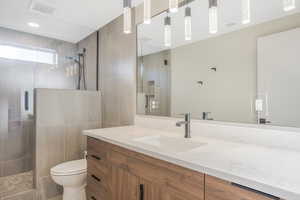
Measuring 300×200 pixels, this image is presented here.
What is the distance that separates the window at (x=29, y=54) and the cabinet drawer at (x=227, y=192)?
3.21 m

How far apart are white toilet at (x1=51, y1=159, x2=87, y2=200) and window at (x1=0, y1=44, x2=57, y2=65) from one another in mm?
1921

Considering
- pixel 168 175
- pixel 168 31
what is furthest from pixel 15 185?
pixel 168 31

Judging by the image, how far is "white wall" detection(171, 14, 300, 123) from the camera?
1.33 m

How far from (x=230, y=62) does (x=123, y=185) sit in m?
1.26

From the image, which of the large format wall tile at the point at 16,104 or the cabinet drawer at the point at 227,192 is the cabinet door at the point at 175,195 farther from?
the large format wall tile at the point at 16,104

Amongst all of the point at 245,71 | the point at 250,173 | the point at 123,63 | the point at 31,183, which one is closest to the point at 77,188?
the point at 31,183

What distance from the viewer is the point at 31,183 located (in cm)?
245

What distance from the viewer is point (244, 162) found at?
0.89 meters

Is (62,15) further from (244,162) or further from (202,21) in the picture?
(244,162)

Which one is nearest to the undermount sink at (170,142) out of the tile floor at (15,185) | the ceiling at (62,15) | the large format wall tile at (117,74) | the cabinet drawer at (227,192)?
the cabinet drawer at (227,192)

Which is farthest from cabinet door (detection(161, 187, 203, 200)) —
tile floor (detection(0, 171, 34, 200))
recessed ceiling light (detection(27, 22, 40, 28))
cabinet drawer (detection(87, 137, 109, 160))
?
recessed ceiling light (detection(27, 22, 40, 28))

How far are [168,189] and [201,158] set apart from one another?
0.26m

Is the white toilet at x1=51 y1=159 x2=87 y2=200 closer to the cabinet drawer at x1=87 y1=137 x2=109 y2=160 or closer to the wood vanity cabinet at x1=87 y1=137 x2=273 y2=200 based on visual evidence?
the wood vanity cabinet at x1=87 y1=137 x2=273 y2=200

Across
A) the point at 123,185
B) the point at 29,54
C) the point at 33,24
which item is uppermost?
the point at 33,24
